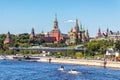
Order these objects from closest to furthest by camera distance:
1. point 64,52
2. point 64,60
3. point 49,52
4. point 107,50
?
1. point 64,60
2. point 107,50
3. point 64,52
4. point 49,52

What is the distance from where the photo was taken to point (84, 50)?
165 m

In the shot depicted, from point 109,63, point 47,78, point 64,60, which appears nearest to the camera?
point 47,78

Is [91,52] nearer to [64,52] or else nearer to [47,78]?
[64,52]

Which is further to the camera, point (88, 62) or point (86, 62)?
point (86, 62)

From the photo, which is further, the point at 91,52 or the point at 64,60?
the point at 91,52

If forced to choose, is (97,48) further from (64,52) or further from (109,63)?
(109,63)

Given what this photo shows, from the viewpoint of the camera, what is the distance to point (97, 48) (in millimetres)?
163500

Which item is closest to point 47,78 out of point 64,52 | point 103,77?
point 103,77

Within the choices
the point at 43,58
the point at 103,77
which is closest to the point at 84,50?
the point at 43,58

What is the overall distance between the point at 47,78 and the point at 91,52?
261 feet

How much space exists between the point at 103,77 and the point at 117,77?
2306 mm

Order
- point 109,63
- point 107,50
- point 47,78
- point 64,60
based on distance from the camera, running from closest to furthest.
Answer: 1. point 47,78
2. point 109,63
3. point 64,60
4. point 107,50

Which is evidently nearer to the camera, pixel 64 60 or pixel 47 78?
pixel 47 78

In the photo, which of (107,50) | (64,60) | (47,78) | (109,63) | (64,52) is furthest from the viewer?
(64,52)
